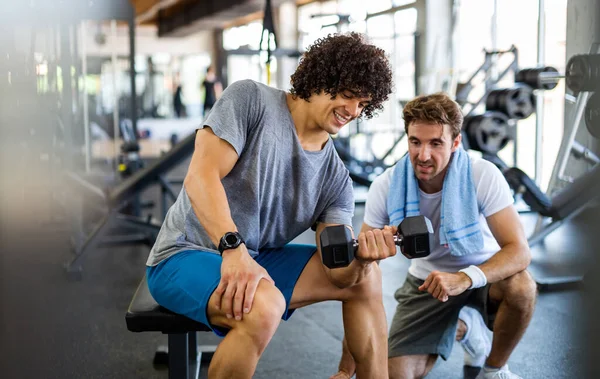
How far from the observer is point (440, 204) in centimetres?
185

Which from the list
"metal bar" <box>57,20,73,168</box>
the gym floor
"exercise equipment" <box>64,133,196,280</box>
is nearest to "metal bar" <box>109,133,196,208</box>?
"exercise equipment" <box>64,133,196,280</box>

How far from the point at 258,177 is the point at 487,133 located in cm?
256

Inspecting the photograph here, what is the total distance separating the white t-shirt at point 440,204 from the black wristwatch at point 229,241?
0.69 metres

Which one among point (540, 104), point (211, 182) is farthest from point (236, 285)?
point (540, 104)

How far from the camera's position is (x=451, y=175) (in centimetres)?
178

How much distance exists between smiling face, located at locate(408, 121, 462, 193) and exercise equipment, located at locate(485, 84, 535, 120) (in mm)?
2262

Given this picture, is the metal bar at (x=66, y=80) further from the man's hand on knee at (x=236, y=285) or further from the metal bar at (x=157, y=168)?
the man's hand on knee at (x=236, y=285)

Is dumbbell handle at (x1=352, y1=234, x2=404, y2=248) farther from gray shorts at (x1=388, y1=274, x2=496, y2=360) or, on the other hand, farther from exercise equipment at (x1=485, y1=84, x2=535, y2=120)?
exercise equipment at (x1=485, y1=84, x2=535, y2=120)

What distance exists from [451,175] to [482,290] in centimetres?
35

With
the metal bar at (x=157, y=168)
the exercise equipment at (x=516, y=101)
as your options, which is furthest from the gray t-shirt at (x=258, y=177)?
the exercise equipment at (x=516, y=101)

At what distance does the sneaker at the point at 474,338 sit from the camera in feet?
6.64

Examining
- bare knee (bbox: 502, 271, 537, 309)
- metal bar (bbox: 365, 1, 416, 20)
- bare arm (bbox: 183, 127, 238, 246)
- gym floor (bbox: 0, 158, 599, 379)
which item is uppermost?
metal bar (bbox: 365, 1, 416, 20)

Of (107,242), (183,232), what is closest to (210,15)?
(107,242)

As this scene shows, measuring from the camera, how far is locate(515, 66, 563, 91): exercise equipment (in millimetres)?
3293
